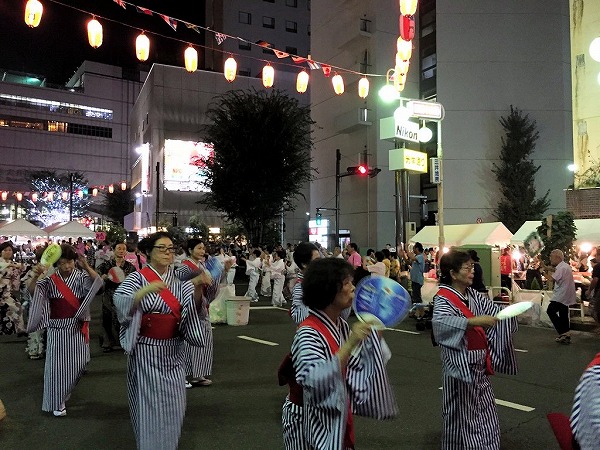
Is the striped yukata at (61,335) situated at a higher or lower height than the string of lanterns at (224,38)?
lower

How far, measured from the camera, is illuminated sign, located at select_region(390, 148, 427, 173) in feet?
50.4

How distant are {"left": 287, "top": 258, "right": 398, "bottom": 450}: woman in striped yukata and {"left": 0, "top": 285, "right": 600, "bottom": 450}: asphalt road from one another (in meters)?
2.47

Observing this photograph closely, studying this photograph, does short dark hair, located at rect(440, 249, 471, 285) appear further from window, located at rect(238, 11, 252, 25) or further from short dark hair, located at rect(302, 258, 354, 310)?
window, located at rect(238, 11, 252, 25)

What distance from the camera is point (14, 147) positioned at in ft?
185

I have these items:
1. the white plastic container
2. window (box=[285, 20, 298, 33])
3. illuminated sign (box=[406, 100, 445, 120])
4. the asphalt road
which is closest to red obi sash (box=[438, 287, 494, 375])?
the asphalt road

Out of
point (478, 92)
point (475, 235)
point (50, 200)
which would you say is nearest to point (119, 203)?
point (50, 200)

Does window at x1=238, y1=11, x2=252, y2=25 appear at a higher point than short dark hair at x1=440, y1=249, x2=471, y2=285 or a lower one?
higher

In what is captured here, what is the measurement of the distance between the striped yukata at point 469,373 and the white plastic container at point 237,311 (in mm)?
8063

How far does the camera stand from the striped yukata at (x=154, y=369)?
372 centimetres

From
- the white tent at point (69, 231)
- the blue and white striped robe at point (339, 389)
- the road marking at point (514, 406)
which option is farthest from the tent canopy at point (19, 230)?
the blue and white striped robe at point (339, 389)

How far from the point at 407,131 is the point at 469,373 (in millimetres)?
12384

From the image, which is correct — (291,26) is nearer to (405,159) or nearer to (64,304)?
(405,159)

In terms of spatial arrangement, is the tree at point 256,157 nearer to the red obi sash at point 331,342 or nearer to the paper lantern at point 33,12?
the paper lantern at point 33,12

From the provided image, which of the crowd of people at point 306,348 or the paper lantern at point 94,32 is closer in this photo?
the crowd of people at point 306,348
